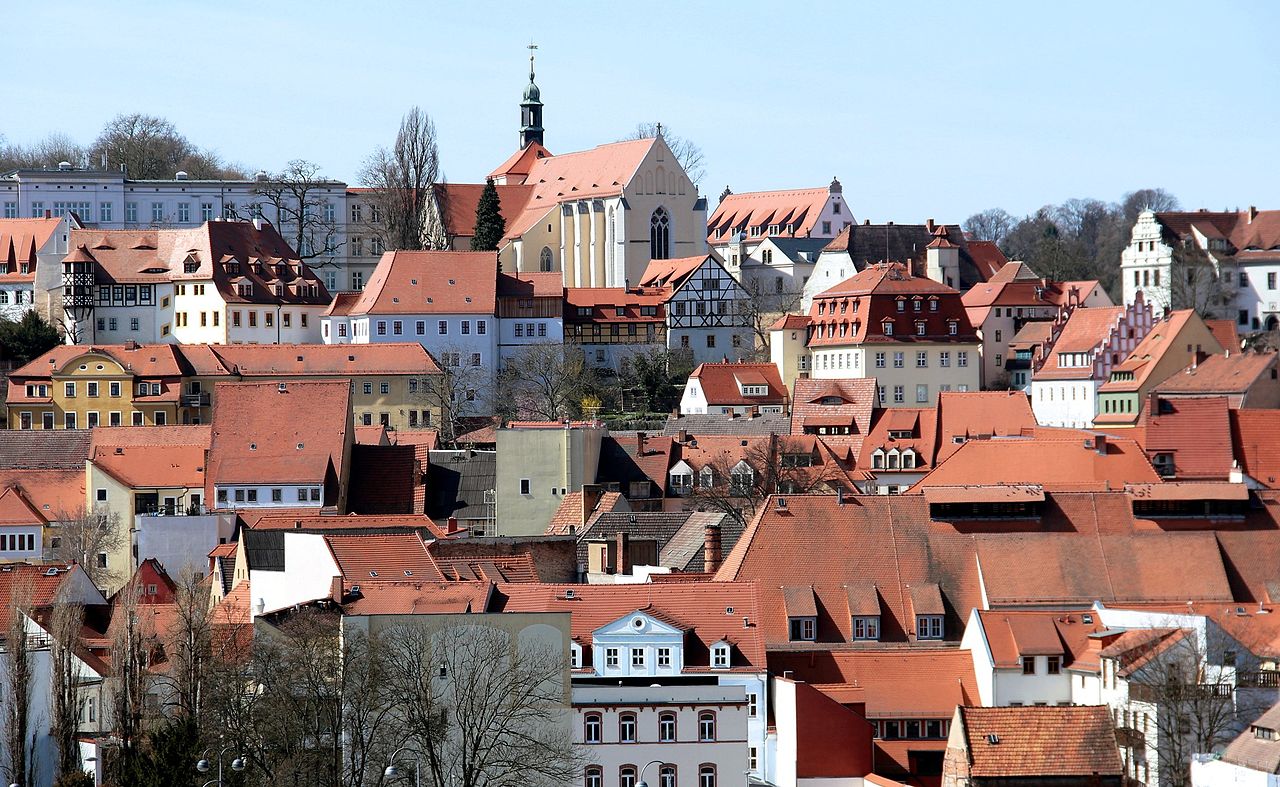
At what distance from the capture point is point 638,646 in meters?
54.1

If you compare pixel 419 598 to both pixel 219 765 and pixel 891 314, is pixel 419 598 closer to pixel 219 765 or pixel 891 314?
pixel 219 765

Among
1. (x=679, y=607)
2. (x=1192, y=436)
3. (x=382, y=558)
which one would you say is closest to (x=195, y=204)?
(x=1192, y=436)

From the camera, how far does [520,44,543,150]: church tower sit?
152625 mm

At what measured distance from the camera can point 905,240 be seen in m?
125

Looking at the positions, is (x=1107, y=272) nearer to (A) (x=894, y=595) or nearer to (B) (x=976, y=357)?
(B) (x=976, y=357)

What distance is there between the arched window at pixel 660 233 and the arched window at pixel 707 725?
77.5 m

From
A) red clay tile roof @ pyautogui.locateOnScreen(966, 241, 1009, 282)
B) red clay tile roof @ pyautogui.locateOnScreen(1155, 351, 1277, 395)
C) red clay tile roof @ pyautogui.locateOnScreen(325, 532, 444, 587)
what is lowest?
red clay tile roof @ pyautogui.locateOnScreen(325, 532, 444, 587)

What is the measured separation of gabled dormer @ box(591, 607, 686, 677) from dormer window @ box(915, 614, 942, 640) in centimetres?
733

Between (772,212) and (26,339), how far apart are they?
5109cm

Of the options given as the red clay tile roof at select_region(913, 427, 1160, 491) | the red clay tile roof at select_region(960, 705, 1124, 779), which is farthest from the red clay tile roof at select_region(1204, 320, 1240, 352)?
the red clay tile roof at select_region(960, 705, 1124, 779)

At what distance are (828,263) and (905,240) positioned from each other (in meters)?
4.29

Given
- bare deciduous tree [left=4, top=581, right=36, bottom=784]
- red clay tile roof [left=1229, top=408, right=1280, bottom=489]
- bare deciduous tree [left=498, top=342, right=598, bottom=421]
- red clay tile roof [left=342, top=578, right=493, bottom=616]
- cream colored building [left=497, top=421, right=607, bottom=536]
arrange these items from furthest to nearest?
1. bare deciduous tree [left=498, top=342, right=598, bottom=421]
2. cream colored building [left=497, top=421, right=607, bottom=536]
3. red clay tile roof [left=1229, top=408, right=1280, bottom=489]
4. red clay tile roof [left=342, top=578, right=493, bottom=616]
5. bare deciduous tree [left=4, top=581, right=36, bottom=784]

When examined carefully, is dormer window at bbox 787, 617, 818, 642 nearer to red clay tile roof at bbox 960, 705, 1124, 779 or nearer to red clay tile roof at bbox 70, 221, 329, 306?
red clay tile roof at bbox 960, 705, 1124, 779

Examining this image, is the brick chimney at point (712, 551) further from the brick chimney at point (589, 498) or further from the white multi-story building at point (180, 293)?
the white multi-story building at point (180, 293)
